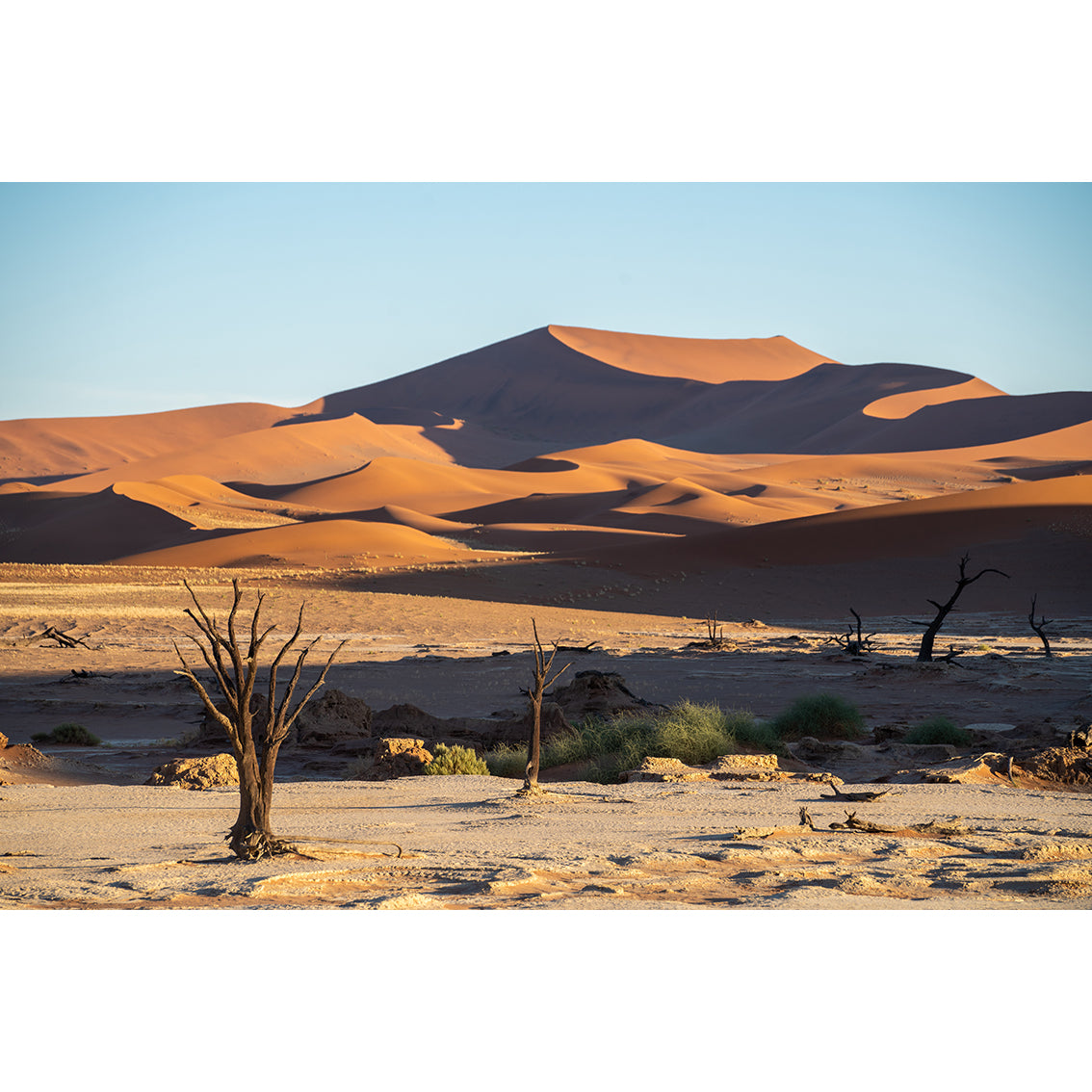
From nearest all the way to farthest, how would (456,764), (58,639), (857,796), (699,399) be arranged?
(857,796) → (456,764) → (58,639) → (699,399)

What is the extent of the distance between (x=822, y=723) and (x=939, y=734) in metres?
1.34

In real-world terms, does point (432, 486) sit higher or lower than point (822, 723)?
higher

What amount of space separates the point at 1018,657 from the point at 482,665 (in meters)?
10.0

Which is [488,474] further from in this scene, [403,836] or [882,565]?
[403,836]

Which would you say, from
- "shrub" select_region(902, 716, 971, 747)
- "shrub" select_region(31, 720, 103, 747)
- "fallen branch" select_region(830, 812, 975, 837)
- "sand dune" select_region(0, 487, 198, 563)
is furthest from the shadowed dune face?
"fallen branch" select_region(830, 812, 975, 837)

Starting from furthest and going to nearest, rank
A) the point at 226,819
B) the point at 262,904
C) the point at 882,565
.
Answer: the point at 882,565
the point at 226,819
the point at 262,904

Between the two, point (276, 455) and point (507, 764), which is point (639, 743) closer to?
point (507, 764)

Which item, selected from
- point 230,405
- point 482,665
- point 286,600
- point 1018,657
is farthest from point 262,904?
point 230,405

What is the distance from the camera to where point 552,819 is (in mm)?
8320

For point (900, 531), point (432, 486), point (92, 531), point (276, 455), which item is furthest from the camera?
point (276, 455)

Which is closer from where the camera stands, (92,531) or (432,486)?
(92,531)

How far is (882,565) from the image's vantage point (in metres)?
42.5

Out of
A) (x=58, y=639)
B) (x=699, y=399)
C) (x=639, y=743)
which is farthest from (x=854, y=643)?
(x=699, y=399)

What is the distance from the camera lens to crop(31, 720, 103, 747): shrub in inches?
551
